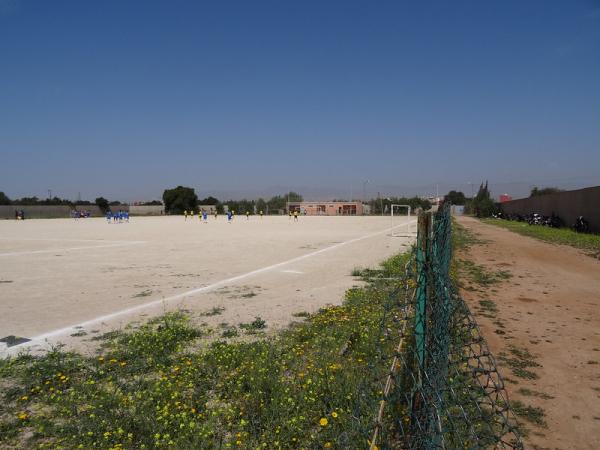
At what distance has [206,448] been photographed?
3.00 m

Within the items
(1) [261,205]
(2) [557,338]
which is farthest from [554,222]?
(1) [261,205]

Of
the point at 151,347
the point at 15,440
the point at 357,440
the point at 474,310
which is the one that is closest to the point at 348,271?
the point at 474,310

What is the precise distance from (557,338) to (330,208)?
344 feet

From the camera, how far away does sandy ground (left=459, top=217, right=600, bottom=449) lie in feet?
11.2

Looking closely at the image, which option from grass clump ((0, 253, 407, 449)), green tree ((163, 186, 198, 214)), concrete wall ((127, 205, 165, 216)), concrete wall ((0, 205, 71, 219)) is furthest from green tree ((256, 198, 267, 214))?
grass clump ((0, 253, 407, 449))

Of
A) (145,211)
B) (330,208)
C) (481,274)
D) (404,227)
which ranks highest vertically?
(330,208)

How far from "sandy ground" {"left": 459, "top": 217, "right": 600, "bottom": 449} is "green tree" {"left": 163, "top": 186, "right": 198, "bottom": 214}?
96.3 meters

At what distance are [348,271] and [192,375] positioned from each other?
7356 millimetres

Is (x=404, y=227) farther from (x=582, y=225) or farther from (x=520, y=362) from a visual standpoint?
(x=520, y=362)

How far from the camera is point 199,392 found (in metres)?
3.84

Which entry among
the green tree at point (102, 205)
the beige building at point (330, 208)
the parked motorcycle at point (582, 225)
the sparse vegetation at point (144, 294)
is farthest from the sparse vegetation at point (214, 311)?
the beige building at point (330, 208)

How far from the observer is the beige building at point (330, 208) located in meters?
106

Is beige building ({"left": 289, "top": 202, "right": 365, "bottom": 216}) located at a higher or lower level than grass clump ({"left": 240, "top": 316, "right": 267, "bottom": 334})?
higher

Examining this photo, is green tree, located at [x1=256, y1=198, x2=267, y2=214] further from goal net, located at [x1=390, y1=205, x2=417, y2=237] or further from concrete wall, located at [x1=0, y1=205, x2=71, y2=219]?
goal net, located at [x1=390, y1=205, x2=417, y2=237]
